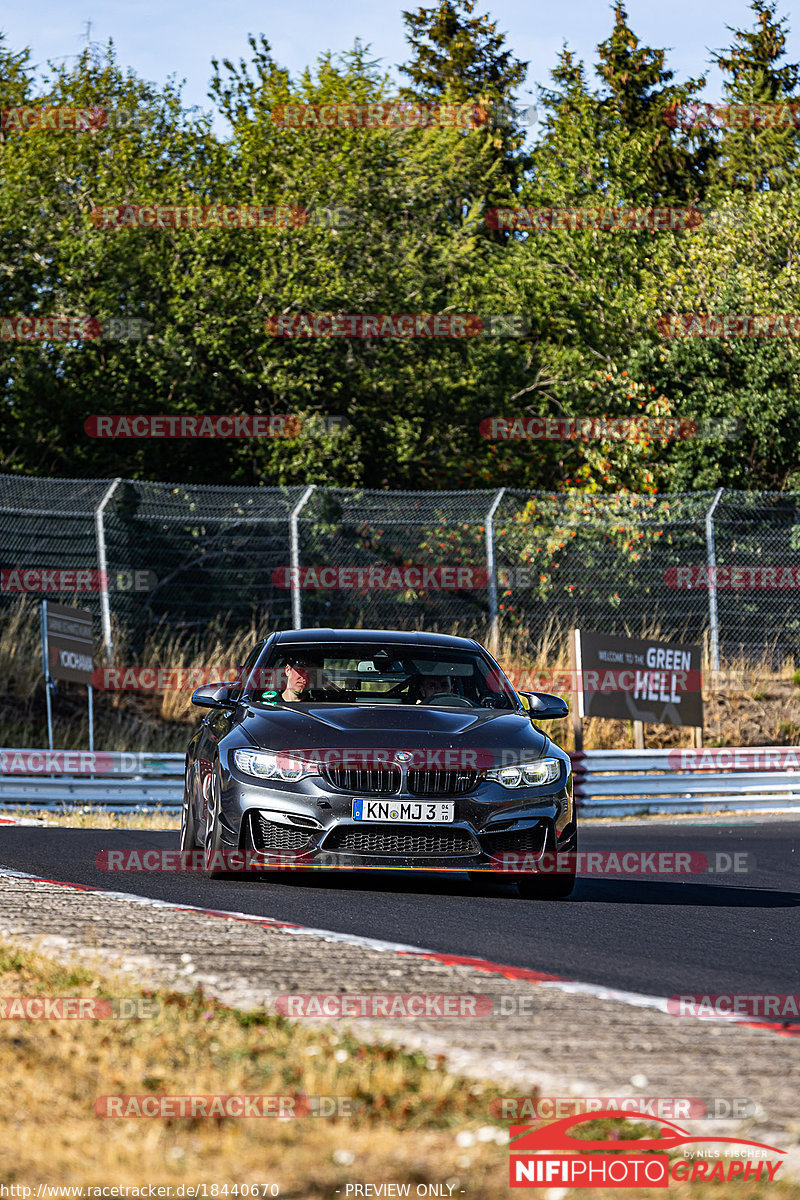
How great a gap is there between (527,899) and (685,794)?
10880 millimetres

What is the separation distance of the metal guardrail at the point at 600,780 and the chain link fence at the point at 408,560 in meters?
3.11

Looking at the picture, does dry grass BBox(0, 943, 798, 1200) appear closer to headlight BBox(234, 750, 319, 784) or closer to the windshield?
headlight BBox(234, 750, 319, 784)

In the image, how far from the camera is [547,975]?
552cm

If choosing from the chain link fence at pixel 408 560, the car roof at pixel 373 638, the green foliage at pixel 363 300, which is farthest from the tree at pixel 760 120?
the car roof at pixel 373 638

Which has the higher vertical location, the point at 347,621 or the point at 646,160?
the point at 646,160

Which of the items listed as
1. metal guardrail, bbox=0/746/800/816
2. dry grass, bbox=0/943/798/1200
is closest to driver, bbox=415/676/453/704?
A: dry grass, bbox=0/943/798/1200

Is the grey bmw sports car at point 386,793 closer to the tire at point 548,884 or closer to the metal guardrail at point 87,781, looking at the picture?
the tire at point 548,884

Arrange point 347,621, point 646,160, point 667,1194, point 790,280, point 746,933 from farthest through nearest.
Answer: point 646,160, point 790,280, point 347,621, point 746,933, point 667,1194

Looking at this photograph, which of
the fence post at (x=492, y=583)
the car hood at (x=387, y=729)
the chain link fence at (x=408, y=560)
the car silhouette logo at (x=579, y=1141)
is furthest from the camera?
the fence post at (x=492, y=583)

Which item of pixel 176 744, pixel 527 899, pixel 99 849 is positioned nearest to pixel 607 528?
pixel 176 744

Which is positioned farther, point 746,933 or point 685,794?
point 685,794

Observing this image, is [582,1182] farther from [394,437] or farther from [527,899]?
[394,437]

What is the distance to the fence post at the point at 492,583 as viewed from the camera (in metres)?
21.0

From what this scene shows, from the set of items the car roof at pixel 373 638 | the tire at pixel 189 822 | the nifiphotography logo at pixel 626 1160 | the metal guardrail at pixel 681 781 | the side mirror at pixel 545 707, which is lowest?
the metal guardrail at pixel 681 781
